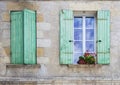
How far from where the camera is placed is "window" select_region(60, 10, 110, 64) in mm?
14414

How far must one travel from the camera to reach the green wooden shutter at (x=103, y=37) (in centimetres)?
1444

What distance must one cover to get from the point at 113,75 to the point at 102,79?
421mm

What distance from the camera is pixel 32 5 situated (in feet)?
47.8

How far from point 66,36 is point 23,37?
123cm

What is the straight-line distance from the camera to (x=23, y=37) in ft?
47.0

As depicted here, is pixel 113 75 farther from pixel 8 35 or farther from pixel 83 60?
pixel 8 35

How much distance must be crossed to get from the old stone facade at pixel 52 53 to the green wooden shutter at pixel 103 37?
0.44ft

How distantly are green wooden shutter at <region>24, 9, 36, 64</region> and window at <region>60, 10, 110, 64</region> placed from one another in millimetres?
798

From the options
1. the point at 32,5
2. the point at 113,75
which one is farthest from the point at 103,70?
the point at 32,5

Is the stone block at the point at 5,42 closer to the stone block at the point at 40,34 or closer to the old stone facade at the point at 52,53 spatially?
the old stone facade at the point at 52,53

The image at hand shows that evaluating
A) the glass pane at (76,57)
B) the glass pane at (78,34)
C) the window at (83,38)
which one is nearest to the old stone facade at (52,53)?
the glass pane at (76,57)

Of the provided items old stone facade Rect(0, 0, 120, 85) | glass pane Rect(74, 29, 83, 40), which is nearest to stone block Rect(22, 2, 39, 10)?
old stone facade Rect(0, 0, 120, 85)

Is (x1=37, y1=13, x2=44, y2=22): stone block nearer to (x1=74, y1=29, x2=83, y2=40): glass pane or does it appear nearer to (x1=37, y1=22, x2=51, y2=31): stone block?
(x1=37, y1=22, x2=51, y2=31): stone block

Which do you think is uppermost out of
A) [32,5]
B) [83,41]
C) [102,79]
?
[32,5]
